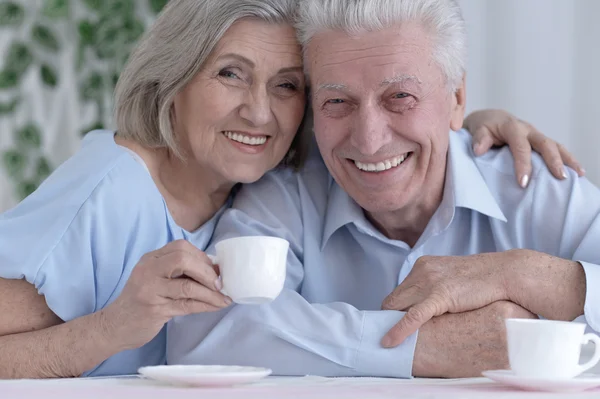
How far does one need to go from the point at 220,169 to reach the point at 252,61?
252 millimetres

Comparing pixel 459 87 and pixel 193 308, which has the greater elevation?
pixel 459 87

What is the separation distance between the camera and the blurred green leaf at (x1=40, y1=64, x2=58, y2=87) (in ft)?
11.9

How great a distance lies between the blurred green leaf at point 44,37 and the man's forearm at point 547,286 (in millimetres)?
2783

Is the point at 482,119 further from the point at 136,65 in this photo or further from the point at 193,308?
the point at 193,308

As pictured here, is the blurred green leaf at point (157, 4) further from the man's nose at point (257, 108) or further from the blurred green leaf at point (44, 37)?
the man's nose at point (257, 108)

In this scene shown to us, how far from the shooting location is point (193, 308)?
1.29 metres

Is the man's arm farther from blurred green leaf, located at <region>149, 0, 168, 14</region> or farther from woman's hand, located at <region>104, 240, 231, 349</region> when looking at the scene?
blurred green leaf, located at <region>149, 0, 168, 14</region>

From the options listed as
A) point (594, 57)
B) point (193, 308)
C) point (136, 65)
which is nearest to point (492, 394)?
point (193, 308)

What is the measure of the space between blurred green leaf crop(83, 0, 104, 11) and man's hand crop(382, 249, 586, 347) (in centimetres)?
263

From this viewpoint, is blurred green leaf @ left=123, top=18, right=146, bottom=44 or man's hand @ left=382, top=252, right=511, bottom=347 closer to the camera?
man's hand @ left=382, top=252, right=511, bottom=347

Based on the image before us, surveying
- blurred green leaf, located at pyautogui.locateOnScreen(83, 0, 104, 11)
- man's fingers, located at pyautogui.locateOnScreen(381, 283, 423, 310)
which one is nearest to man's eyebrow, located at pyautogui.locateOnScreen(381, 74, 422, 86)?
man's fingers, located at pyautogui.locateOnScreen(381, 283, 423, 310)

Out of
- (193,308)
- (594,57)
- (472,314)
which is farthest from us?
(594,57)

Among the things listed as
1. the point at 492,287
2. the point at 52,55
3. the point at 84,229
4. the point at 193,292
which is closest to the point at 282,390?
the point at 193,292

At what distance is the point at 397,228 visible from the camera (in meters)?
1.84
